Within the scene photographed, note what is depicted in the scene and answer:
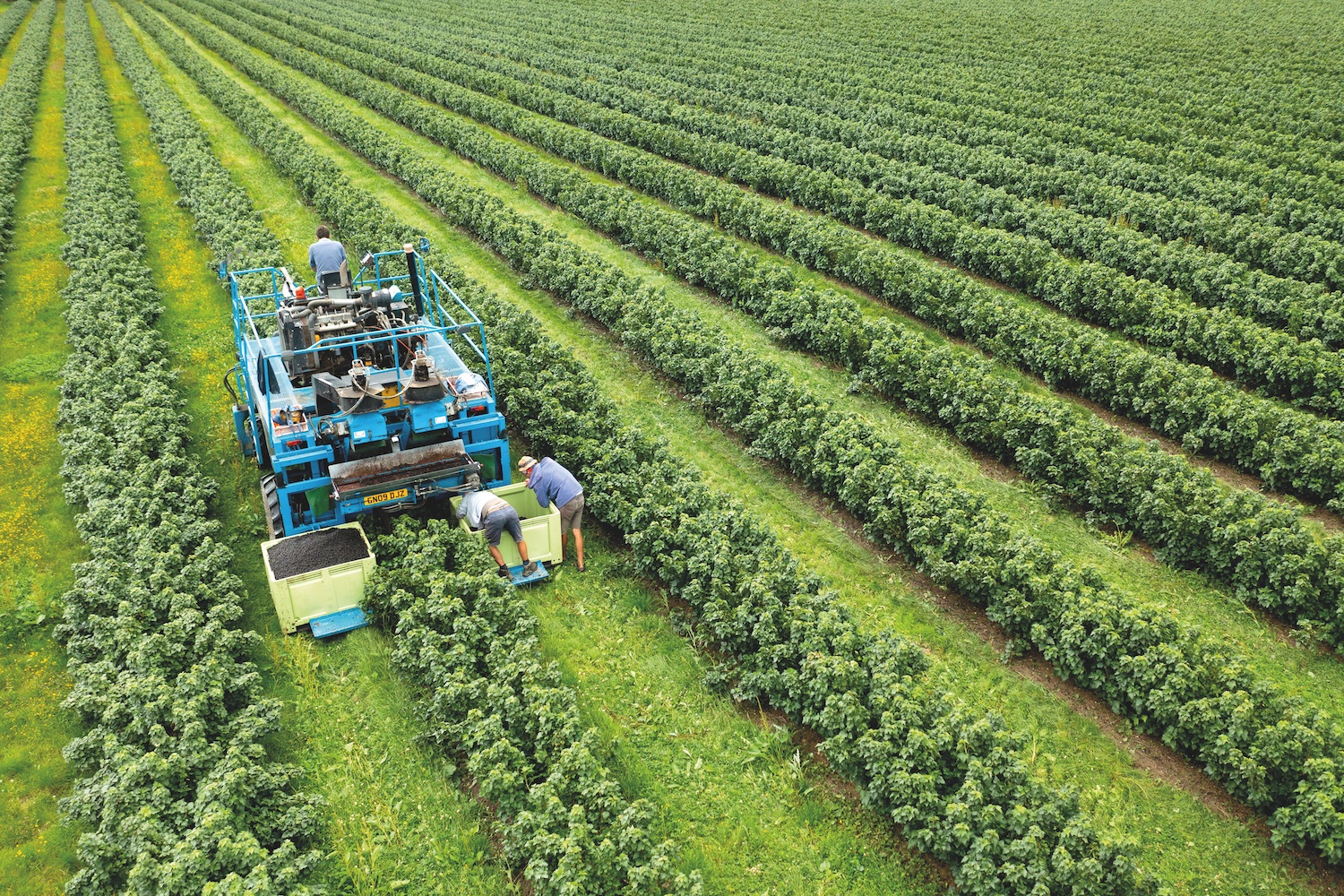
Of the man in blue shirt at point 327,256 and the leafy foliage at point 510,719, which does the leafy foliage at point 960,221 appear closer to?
the man in blue shirt at point 327,256

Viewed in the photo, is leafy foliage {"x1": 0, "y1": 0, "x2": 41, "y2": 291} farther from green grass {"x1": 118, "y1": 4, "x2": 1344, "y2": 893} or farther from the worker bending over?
the worker bending over

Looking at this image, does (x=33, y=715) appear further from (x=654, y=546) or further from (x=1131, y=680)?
(x=1131, y=680)

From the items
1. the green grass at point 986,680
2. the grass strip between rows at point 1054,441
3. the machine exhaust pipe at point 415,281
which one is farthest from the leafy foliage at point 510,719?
the grass strip between rows at point 1054,441

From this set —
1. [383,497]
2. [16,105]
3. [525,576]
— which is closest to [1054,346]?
[525,576]

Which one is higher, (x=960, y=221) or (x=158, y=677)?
(x=960, y=221)

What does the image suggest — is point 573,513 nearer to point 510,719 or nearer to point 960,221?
point 510,719

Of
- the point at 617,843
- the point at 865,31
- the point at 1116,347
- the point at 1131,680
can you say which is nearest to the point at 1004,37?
the point at 865,31
